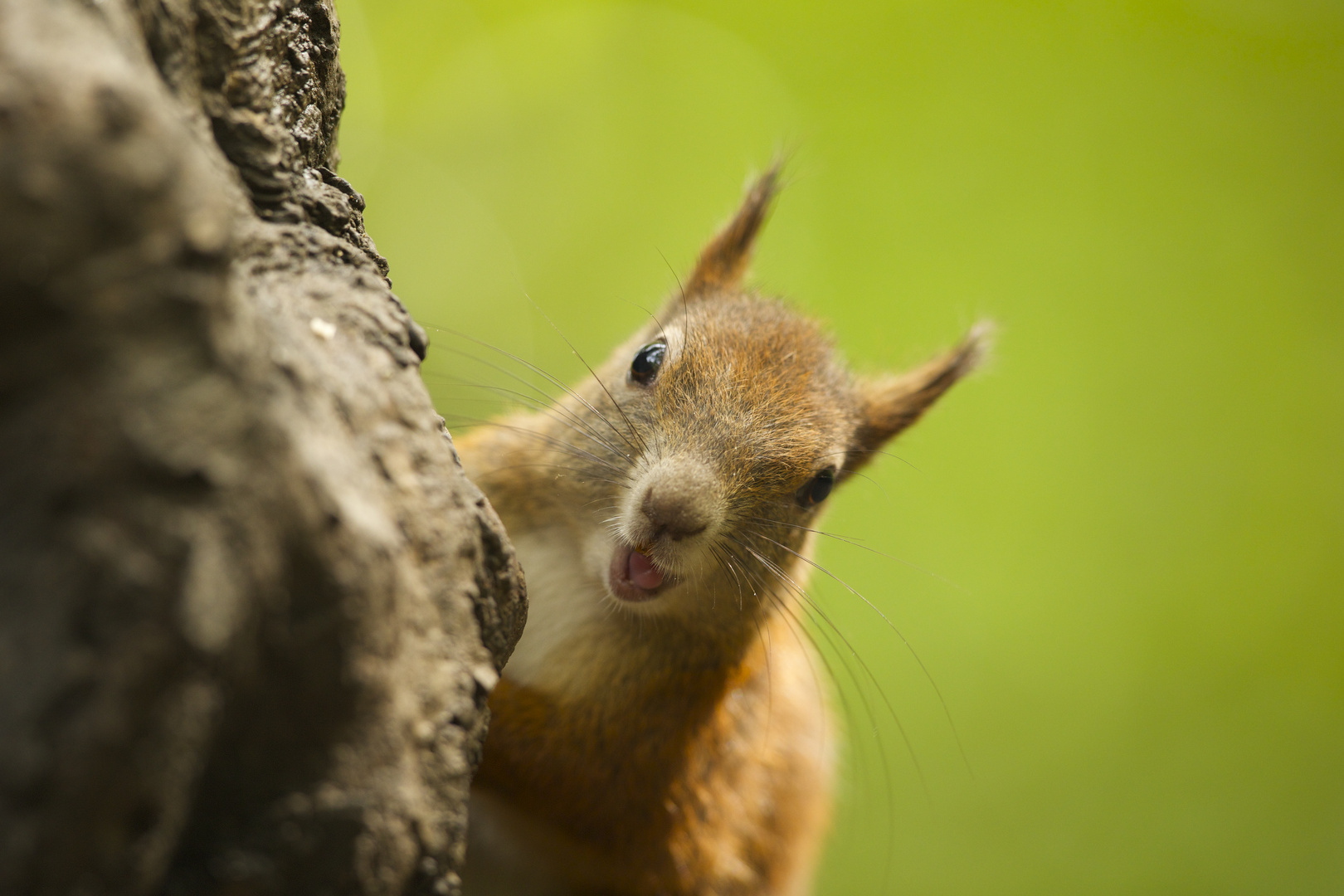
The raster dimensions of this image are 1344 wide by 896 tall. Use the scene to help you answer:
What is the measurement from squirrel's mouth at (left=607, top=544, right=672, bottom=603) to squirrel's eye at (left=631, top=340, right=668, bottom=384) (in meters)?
0.29

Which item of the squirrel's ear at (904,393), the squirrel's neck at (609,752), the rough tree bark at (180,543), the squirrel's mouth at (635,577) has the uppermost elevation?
the squirrel's ear at (904,393)

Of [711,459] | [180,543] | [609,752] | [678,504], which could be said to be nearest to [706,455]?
[711,459]

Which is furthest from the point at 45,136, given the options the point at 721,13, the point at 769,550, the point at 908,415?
the point at 721,13

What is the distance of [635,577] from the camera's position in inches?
46.1

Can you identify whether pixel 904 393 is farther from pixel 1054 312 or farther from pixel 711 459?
pixel 1054 312

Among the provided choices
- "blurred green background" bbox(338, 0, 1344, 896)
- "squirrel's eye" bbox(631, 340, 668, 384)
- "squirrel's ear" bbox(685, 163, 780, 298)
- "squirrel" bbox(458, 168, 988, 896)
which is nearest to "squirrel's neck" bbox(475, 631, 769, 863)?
"squirrel" bbox(458, 168, 988, 896)

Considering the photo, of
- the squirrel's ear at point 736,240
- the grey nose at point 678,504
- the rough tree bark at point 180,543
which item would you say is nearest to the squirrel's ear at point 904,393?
the squirrel's ear at point 736,240

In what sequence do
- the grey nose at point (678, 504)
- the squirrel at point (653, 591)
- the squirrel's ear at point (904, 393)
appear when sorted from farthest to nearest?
1. the squirrel's ear at point (904, 393)
2. the squirrel at point (653, 591)
3. the grey nose at point (678, 504)

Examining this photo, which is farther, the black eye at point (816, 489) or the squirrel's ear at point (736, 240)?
the squirrel's ear at point (736, 240)

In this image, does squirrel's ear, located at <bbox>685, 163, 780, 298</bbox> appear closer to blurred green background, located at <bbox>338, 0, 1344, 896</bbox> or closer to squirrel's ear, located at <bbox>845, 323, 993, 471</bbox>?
squirrel's ear, located at <bbox>845, 323, 993, 471</bbox>

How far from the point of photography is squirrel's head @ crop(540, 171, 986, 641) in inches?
44.2

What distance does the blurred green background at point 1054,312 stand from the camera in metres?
2.80

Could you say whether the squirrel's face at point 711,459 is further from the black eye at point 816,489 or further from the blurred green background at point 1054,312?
the blurred green background at point 1054,312

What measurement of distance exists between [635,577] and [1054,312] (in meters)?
2.24
